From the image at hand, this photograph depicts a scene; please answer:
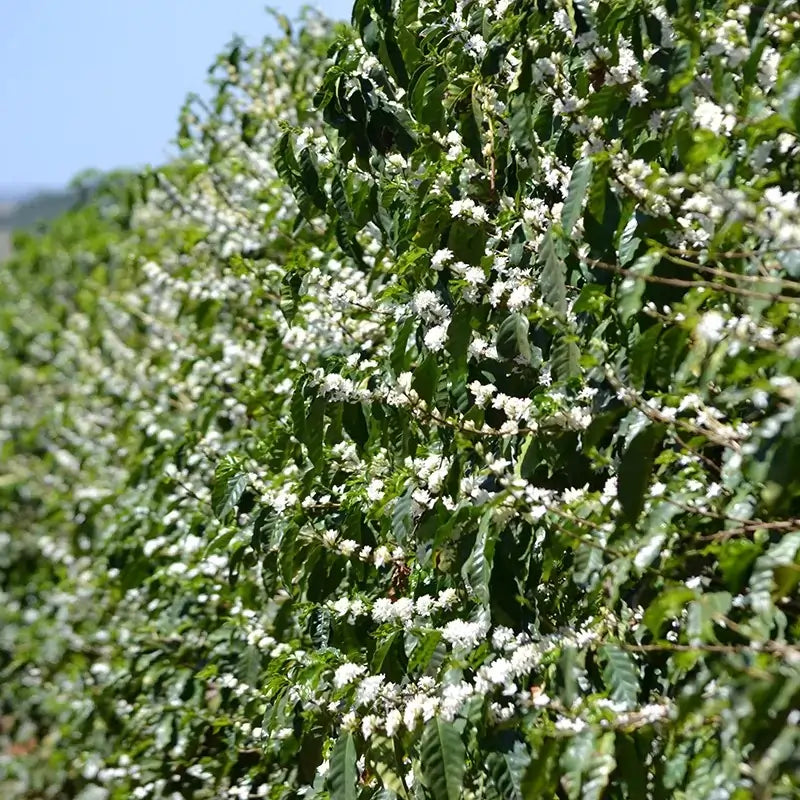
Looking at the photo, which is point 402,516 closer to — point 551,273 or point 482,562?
point 482,562

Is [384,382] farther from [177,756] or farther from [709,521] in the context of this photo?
[177,756]

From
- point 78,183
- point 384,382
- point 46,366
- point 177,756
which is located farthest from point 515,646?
point 78,183

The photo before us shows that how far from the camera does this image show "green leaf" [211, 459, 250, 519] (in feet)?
8.94

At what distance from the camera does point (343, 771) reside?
7.34ft

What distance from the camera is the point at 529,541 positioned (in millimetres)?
2238

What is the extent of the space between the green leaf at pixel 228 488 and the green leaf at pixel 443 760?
876 millimetres

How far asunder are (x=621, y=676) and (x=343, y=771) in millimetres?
646

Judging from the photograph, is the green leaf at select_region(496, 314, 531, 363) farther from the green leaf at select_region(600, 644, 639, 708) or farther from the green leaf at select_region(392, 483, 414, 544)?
the green leaf at select_region(600, 644, 639, 708)

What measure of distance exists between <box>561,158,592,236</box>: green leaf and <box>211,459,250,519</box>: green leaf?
105cm

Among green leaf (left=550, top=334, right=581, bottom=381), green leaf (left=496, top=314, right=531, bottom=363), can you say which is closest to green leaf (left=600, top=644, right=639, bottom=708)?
green leaf (left=550, top=334, right=581, bottom=381)

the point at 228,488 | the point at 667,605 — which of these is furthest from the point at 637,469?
the point at 228,488

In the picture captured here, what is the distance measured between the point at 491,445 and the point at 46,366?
267 inches

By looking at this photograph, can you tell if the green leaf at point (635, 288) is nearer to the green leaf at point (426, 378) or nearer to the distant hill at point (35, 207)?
the green leaf at point (426, 378)

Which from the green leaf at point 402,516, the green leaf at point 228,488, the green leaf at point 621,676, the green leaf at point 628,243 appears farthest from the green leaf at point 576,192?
the green leaf at point 228,488
